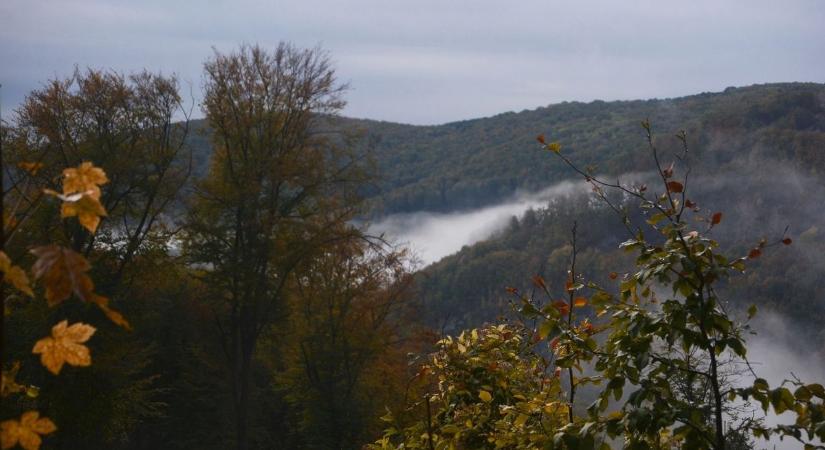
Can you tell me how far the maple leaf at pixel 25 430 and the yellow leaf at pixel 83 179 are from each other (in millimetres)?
410

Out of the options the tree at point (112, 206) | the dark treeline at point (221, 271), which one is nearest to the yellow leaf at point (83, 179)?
the dark treeline at point (221, 271)

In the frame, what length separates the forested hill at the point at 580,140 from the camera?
92.1 metres

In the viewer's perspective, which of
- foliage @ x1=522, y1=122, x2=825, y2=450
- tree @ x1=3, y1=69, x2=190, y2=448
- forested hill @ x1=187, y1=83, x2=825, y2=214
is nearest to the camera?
foliage @ x1=522, y1=122, x2=825, y2=450

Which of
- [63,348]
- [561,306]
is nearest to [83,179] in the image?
[63,348]

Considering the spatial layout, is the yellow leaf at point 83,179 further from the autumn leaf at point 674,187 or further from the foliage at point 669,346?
the autumn leaf at point 674,187

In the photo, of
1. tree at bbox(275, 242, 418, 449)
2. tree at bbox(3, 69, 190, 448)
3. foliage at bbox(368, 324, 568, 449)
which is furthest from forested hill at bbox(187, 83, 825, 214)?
foliage at bbox(368, 324, 568, 449)

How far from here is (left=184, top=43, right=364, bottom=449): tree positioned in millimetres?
16891

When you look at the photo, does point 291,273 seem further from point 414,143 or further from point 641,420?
point 414,143

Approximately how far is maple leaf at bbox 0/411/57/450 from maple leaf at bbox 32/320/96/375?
91mm

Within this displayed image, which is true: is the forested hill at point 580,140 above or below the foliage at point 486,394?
below

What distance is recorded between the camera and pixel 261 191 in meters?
17.1

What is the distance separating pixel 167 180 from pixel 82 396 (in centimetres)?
460

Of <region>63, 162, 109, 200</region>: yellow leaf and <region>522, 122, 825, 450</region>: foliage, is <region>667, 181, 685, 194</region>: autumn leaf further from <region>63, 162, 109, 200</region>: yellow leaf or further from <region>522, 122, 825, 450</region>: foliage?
<region>63, 162, 109, 200</region>: yellow leaf

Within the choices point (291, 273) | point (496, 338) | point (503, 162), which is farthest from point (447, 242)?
point (496, 338)
